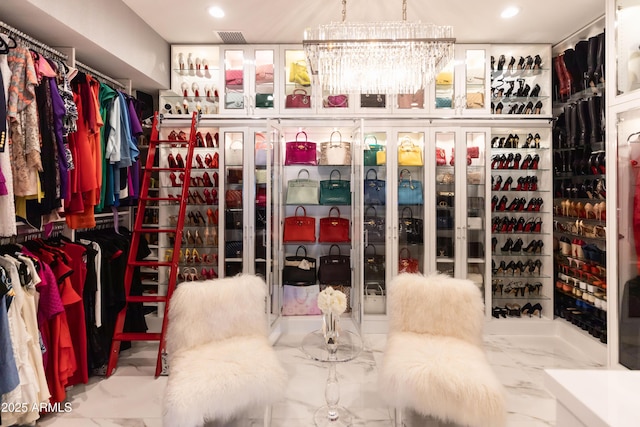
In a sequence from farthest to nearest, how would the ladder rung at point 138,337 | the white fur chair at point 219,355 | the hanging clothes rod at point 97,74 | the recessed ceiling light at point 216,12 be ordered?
the recessed ceiling light at point 216,12 < the hanging clothes rod at point 97,74 < the ladder rung at point 138,337 < the white fur chair at point 219,355

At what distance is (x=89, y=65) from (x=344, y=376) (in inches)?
131

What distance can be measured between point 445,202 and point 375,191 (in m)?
0.72

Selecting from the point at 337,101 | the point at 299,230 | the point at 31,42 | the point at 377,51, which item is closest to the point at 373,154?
the point at 337,101

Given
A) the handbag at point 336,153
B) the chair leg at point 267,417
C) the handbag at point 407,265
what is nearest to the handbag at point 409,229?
the handbag at point 407,265

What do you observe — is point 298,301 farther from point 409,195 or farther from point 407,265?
point 409,195

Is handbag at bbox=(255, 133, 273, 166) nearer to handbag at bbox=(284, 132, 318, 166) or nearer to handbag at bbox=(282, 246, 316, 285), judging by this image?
handbag at bbox=(284, 132, 318, 166)

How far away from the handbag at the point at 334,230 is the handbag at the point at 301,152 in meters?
0.65

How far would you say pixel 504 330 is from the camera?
12.6 feet

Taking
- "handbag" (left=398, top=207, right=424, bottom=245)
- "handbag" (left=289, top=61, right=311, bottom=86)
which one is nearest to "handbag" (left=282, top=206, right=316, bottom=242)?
"handbag" (left=398, top=207, right=424, bottom=245)

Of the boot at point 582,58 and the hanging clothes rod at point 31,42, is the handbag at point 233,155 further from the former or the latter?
the boot at point 582,58

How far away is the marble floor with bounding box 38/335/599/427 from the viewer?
2375mm

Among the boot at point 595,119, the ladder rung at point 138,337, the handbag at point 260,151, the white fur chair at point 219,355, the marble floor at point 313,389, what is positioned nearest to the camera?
the white fur chair at point 219,355

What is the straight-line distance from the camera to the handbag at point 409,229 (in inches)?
156

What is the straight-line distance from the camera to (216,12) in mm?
3199
